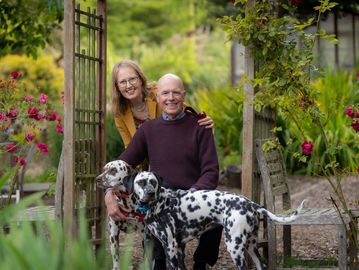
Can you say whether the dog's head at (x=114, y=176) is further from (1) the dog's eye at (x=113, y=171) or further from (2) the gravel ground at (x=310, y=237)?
(2) the gravel ground at (x=310, y=237)

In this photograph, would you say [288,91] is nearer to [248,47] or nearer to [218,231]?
[248,47]

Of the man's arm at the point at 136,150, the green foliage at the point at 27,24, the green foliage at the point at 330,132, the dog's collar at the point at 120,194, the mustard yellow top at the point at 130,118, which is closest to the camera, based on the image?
the dog's collar at the point at 120,194

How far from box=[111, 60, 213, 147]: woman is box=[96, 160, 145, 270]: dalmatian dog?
719 mm

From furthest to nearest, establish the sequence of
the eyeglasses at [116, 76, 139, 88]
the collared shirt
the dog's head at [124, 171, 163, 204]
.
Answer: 1. the eyeglasses at [116, 76, 139, 88]
2. the collared shirt
3. the dog's head at [124, 171, 163, 204]

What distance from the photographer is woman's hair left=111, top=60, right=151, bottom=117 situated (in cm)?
590

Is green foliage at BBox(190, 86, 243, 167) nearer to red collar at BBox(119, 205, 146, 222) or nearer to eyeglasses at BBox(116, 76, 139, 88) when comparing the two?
eyeglasses at BBox(116, 76, 139, 88)

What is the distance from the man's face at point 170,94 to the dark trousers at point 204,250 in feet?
2.71

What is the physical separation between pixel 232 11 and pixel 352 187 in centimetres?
557

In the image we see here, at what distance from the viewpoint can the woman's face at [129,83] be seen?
5.84 metres

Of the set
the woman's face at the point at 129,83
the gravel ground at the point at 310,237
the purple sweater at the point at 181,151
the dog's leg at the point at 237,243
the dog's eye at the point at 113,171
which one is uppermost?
the woman's face at the point at 129,83

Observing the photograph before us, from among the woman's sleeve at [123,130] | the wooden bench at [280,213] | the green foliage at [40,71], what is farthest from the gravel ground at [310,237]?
the green foliage at [40,71]

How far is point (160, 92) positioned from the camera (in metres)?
5.35

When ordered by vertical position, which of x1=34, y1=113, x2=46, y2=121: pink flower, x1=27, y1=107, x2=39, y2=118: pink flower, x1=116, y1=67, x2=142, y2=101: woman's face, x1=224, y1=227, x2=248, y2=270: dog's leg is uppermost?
x1=116, y1=67, x2=142, y2=101: woman's face

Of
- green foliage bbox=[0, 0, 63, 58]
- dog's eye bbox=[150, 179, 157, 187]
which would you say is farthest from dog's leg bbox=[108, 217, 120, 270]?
green foliage bbox=[0, 0, 63, 58]
